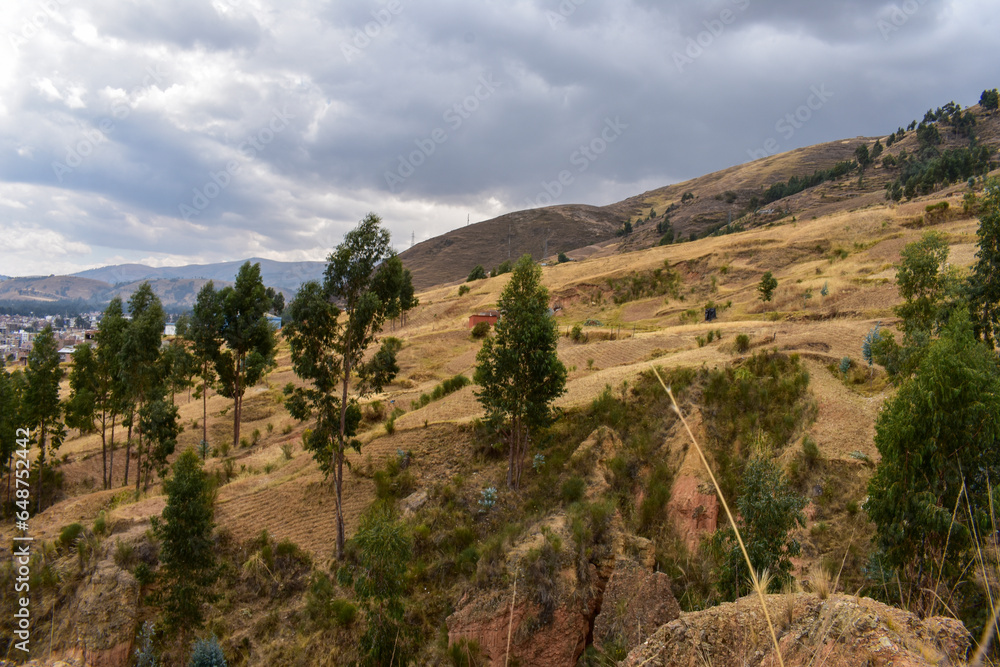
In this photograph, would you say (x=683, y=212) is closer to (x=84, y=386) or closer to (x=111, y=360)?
(x=111, y=360)

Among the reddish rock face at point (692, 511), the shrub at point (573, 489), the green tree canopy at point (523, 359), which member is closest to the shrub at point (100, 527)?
the green tree canopy at point (523, 359)

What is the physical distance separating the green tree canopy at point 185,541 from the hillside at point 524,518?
6.58 ft

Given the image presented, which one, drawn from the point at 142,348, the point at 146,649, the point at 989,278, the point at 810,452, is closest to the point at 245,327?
the point at 142,348

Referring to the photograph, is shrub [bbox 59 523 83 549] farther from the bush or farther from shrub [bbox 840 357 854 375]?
shrub [bbox 840 357 854 375]

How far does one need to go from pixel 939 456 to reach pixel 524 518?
33.6 ft

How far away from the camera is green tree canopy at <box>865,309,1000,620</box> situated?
28.0ft

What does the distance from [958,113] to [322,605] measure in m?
130

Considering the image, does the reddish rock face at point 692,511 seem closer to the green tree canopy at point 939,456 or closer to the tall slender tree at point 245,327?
the green tree canopy at point 939,456

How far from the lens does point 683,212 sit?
116 meters

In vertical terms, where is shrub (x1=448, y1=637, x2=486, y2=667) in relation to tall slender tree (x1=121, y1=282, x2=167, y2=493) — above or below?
below

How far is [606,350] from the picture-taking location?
26.3m

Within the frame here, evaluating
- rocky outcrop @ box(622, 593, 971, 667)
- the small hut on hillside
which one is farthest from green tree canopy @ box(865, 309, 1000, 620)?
the small hut on hillside

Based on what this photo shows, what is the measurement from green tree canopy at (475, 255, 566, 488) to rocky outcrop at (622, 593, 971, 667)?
11553 mm

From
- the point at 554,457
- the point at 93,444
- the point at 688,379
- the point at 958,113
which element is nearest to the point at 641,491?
the point at 554,457
